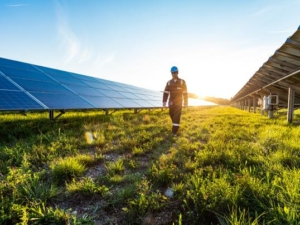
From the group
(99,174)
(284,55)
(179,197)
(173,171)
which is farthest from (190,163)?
(284,55)

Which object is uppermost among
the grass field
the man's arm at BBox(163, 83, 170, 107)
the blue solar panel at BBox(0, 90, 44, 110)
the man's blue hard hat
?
the man's blue hard hat

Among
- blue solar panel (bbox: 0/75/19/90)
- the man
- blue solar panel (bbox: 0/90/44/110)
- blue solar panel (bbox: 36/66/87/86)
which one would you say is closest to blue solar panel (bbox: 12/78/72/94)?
blue solar panel (bbox: 0/75/19/90)

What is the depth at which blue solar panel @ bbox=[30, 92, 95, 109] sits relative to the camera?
6602 millimetres

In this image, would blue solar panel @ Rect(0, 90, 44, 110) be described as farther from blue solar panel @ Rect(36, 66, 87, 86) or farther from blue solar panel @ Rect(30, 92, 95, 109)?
blue solar panel @ Rect(36, 66, 87, 86)

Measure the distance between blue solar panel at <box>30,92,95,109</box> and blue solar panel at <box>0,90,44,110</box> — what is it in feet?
1.26

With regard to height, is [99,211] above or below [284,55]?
below

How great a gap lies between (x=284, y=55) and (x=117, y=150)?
680cm

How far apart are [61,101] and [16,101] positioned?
1.60 m

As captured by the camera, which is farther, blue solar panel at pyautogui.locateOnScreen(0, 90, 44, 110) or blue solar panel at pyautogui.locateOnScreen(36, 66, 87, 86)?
blue solar panel at pyautogui.locateOnScreen(36, 66, 87, 86)

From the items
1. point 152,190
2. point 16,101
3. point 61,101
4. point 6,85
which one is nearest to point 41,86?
point 6,85

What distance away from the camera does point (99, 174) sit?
322 cm

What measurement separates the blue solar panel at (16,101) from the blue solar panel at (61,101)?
38 centimetres

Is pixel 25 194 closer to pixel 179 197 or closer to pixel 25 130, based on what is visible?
pixel 179 197

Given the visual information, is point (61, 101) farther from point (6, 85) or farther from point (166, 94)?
point (166, 94)
